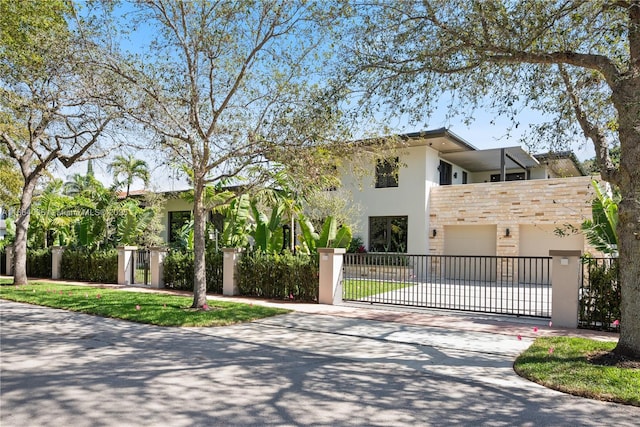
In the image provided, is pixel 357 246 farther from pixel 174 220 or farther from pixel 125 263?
pixel 174 220

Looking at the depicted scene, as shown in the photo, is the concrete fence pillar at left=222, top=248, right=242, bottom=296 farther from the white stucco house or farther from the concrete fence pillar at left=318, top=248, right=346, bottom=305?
the white stucco house

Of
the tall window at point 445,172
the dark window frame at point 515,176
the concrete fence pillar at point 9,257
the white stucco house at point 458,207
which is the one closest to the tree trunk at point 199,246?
the white stucco house at point 458,207

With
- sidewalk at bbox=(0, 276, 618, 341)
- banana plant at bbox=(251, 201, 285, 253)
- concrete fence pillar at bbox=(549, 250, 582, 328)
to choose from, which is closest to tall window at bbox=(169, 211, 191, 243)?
banana plant at bbox=(251, 201, 285, 253)

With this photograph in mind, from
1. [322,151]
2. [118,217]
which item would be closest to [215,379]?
[322,151]

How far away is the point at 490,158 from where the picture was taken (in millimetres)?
23453

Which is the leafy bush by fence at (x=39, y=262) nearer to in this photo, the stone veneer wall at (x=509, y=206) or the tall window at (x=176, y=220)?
the tall window at (x=176, y=220)

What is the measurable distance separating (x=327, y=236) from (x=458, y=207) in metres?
9.43

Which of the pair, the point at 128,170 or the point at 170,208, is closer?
the point at 128,170

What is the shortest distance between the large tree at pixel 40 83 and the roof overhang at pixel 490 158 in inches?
627

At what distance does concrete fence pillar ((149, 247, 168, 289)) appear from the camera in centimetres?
1614

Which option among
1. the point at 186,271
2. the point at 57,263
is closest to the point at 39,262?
the point at 57,263

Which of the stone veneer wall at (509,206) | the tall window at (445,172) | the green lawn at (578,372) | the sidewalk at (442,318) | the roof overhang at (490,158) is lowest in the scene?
the sidewalk at (442,318)

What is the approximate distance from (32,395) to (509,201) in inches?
751

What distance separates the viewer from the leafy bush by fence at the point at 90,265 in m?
18.3
